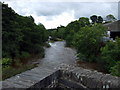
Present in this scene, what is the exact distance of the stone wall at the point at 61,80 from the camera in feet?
5.27

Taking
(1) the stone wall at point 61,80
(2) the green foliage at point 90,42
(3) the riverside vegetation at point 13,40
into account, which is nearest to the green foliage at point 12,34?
(3) the riverside vegetation at point 13,40

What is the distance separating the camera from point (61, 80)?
6.59 feet

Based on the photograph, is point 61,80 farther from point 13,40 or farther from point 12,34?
point 13,40

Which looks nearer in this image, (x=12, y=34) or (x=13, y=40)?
(x=12, y=34)

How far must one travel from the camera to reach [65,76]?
6.55 ft

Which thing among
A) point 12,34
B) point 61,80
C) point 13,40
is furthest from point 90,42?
point 61,80

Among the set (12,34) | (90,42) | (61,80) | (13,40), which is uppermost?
(12,34)

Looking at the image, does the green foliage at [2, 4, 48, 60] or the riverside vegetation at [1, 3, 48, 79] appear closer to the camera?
the riverside vegetation at [1, 3, 48, 79]

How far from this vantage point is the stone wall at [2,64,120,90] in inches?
63.2

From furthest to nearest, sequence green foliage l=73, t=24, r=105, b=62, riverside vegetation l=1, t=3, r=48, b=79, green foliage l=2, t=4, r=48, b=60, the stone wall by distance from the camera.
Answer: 1. green foliage l=73, t=24, r=105, b=62
2. green foliage l=2, t=4, r=48, b=60
3. riverside vegetation l=1, t=3, r=48, b=79
4. the stone wall

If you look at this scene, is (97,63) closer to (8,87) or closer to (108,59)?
(108,59)

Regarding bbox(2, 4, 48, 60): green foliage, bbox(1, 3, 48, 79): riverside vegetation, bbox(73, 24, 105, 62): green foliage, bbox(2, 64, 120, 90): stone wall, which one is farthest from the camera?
bbox(73, 24, 105, 62): green foliage

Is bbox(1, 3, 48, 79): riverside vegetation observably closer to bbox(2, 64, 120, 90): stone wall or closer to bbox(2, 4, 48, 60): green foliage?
bbox(2, 4, 48, 60): green foliage

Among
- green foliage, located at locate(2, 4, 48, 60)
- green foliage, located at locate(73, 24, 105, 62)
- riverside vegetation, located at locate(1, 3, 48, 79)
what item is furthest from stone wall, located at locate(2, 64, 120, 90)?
green foliage, located at locate(73, 24, 105, 62)
